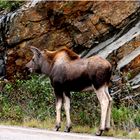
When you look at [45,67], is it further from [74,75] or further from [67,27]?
[67,27]

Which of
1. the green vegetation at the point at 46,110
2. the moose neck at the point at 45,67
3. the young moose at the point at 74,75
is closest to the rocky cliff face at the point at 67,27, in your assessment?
the green vegetation at the point at 46,110

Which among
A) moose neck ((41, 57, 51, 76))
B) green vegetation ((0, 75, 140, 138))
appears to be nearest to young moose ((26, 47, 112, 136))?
moose neck ((41, 57, 51, 76))

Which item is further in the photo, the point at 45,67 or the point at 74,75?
the point at 45,67

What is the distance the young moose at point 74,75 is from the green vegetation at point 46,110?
0.60m

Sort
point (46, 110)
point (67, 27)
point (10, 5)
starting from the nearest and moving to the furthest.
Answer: point (46, 110) → point (67, 27) → point (10, 5)

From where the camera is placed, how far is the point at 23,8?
773 inches

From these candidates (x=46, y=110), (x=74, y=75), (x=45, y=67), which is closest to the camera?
(x=74, y=75)

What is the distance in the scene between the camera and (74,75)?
12.2m

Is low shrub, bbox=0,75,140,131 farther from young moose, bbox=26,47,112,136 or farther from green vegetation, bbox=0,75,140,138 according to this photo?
young moose, bbox=26,47,112,136

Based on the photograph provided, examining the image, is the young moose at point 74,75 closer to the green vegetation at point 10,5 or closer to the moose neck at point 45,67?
the moose neck at point 45,67

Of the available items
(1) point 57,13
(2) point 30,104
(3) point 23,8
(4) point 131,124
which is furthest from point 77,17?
(4) point 131,124

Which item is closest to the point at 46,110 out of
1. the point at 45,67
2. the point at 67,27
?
the point at 45,67

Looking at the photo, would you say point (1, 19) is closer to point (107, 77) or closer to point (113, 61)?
point (113, 61)

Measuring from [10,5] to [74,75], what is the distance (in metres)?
9.28
